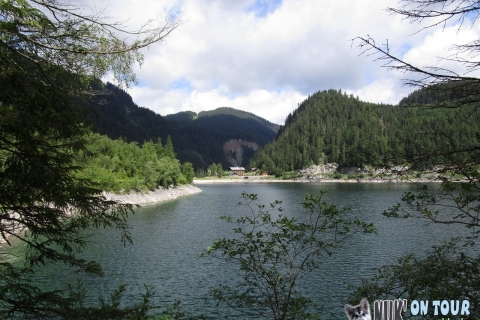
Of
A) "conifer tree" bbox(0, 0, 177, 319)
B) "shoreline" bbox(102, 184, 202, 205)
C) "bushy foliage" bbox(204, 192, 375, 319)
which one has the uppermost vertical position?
"conifer tree" bbox(0, 0, 177, 319)

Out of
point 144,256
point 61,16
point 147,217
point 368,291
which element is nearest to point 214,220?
point 147,217

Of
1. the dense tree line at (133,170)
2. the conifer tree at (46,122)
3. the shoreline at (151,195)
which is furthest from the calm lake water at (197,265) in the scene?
the dense tree line at (133,170)

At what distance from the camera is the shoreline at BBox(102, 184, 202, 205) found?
51781mm

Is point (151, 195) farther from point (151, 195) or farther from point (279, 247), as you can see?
point (279, 247)

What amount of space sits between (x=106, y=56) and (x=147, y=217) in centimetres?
3660

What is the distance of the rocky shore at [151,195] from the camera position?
5181cm

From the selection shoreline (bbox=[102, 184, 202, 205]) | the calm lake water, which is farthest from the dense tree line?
the calm lake water

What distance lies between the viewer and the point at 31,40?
5039 millimetres

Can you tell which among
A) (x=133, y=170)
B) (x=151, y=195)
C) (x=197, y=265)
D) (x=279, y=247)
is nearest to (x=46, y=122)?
(x=279, y=247)

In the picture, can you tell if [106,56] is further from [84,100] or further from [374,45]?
[374,45]

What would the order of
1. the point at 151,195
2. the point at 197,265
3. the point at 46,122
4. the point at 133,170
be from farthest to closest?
the point at 133,170, the point at 151,195, the point at 197,265, the point at 46,122

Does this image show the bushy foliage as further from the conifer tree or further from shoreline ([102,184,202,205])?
shoreline ([102,184,202,205])

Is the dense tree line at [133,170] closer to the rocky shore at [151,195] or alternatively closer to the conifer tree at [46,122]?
the rocky shore at [151,195]

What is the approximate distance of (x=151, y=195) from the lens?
60.9 m
